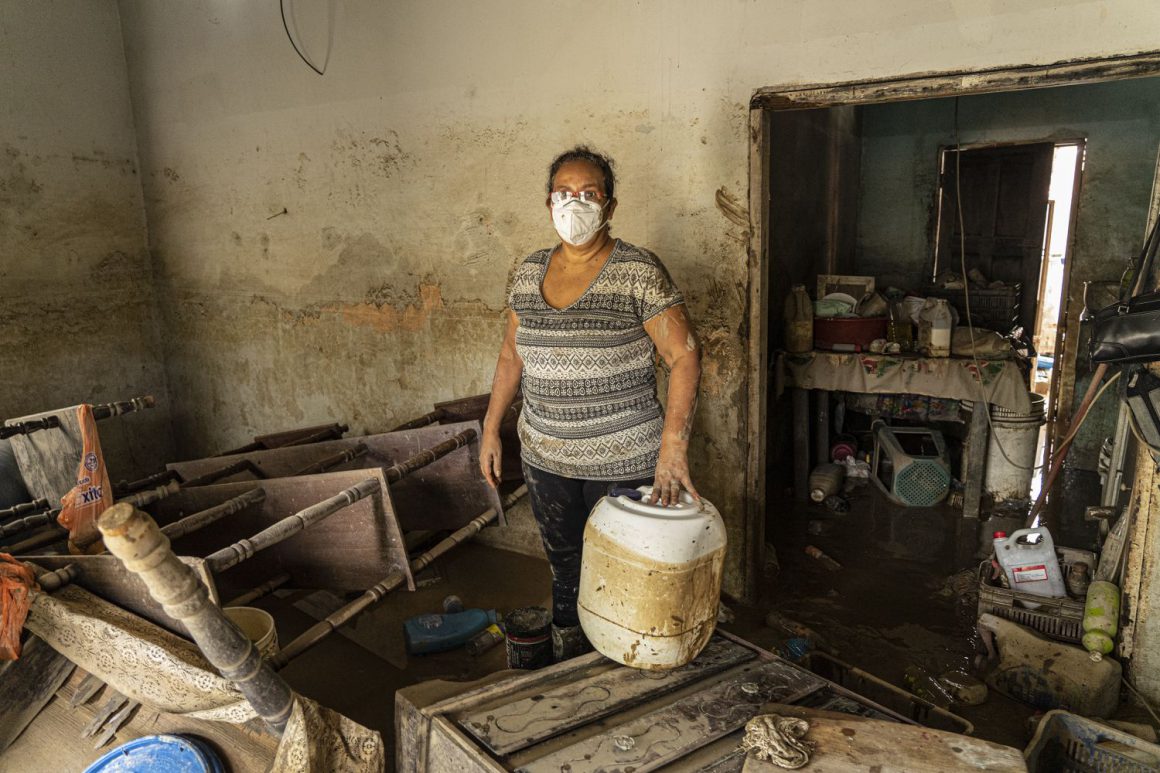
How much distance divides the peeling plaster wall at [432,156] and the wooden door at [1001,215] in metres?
5.21

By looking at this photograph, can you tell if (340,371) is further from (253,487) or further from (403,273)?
(253,487)

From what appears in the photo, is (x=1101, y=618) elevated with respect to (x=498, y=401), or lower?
lower

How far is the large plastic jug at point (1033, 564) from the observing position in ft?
9.68

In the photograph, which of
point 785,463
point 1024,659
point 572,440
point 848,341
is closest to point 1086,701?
point 1024,659

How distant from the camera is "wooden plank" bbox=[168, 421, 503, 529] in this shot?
304cm

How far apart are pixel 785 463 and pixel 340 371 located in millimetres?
3325

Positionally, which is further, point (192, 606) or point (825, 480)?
point (825, 480)

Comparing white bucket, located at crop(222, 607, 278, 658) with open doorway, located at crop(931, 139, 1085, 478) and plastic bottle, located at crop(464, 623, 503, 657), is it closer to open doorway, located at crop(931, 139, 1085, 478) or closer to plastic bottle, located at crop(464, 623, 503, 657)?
plastic bottle, located at crop(464, 623, 503, 657)

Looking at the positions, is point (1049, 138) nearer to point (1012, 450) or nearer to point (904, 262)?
point (904, 262)

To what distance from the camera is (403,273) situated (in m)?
4.15

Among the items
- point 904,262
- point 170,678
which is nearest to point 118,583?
point 170,678

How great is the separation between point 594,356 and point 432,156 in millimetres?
2119

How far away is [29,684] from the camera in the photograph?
205 cm

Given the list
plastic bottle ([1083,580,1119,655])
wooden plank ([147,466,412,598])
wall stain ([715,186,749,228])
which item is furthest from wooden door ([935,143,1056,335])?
wooden plank ([147,466,412,598])
